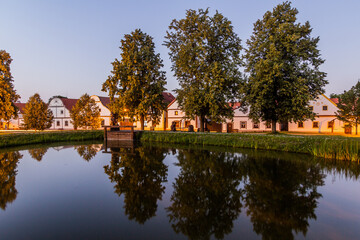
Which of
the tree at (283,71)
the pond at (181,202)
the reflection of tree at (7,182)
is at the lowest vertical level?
the pond at (181,202)

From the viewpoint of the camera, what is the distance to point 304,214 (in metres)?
5.52

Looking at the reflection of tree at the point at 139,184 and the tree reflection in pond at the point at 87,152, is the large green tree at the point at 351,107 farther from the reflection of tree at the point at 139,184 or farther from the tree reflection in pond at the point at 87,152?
the tree reflection in pond at the point at 87,152

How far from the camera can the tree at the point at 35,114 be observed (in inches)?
1100

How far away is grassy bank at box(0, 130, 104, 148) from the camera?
61.8 feet

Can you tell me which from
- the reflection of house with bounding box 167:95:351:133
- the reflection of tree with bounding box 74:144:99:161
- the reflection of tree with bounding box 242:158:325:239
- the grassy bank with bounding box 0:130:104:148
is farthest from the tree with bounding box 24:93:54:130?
the reflection of tree with bounding box 242:158:325:239

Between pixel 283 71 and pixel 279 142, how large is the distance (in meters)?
8.87

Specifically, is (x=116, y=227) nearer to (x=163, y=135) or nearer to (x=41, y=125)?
(x=163, y=135)

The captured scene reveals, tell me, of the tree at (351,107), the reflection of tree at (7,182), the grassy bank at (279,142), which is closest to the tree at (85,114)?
the grassy bank at (279,142)

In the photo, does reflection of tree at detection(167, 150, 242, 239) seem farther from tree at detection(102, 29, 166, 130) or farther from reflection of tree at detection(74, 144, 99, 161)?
tree at detection(102, 29, 166, 130)

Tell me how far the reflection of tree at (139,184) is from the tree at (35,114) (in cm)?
2291

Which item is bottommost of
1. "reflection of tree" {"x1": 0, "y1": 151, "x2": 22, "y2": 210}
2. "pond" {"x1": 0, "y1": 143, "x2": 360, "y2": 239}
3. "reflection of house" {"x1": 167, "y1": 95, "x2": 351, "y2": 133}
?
"pond" {"x1": 0, "y1": 143, "x2": 360, "y2": 239}

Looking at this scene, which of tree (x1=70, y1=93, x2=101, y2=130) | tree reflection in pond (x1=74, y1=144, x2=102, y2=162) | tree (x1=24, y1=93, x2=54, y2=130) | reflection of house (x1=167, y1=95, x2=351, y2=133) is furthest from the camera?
tree (x1=70, y1=93, x2=101, y2=130)

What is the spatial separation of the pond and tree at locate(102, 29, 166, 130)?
17.1m

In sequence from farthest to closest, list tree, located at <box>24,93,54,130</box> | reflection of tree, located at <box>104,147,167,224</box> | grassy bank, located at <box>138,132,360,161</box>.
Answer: tree, located at <box>24,93,54,130</box>
grassy bank, located at <box>138,132,360,161</box>
reflection of tree, located at <box>104,147,167,224</box>
